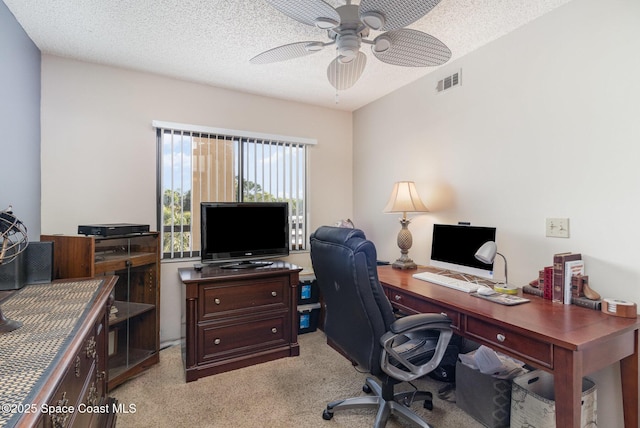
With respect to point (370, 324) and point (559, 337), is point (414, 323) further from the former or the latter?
point (559, 337)

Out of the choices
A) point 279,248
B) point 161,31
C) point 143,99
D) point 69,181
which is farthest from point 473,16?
point 69,181

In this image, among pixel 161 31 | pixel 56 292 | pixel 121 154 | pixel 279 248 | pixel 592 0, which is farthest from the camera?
pixel 279 248

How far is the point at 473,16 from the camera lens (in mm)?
1938

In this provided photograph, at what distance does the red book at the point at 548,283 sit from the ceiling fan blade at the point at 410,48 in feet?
4.39

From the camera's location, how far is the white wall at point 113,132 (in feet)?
8.03

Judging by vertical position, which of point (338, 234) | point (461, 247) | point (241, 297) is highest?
point (338, 234)

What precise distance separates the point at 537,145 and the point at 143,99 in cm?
312

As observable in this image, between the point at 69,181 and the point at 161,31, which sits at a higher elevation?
the point at 161,31

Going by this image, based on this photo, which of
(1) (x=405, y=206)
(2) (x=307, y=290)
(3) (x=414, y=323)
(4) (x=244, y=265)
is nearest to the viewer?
(3) (x=414, y=323)

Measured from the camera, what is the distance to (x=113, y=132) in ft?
8.68

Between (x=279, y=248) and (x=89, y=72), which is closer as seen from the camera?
(x=89, y=72)

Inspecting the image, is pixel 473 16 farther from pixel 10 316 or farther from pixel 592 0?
pixel 10 316

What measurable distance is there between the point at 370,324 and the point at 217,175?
218cm

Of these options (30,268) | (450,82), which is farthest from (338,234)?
(450,82)
